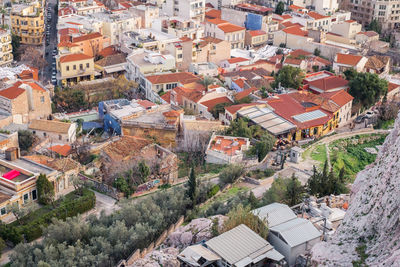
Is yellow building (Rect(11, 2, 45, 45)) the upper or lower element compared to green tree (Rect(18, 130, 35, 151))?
upper

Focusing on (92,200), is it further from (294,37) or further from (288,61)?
(294,37)

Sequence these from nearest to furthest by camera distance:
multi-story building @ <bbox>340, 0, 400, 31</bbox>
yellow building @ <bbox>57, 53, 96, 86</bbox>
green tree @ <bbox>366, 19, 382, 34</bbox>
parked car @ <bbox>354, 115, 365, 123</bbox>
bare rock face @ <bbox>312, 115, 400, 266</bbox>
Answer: bare rock face @ <bbox>312, 115, 400, 266</bbox> → parked car @ <bbox>354, 115, 365, 123</bbox> → yellow building @ <bbox>57, 53, 96, 86</bbox> → green tree @ <bbox>366, 19, 382, 34</bbox> → multi-story building @ <bbox>340, 0, 400, 31</bbox>

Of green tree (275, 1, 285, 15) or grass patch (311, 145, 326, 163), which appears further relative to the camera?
green tree (275, 1, 285, 15)

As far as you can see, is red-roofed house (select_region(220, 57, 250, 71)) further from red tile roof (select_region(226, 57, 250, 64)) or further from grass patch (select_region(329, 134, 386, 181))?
grass patch (select_region(329, 134, 386, 181))

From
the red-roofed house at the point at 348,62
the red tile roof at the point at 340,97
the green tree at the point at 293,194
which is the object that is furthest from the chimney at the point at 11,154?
the red-roofed house at the point at 348,62

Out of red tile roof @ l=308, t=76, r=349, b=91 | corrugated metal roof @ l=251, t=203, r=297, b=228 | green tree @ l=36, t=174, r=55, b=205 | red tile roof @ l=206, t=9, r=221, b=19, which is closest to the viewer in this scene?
corrugated metal roof @ l=251, t=203, r=297, b=228

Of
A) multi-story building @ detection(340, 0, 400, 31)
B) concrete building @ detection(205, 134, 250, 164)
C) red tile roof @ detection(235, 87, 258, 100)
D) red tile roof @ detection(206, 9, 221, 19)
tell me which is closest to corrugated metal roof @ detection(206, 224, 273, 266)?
concrete building @ detection(205, 134, 250, 164)
